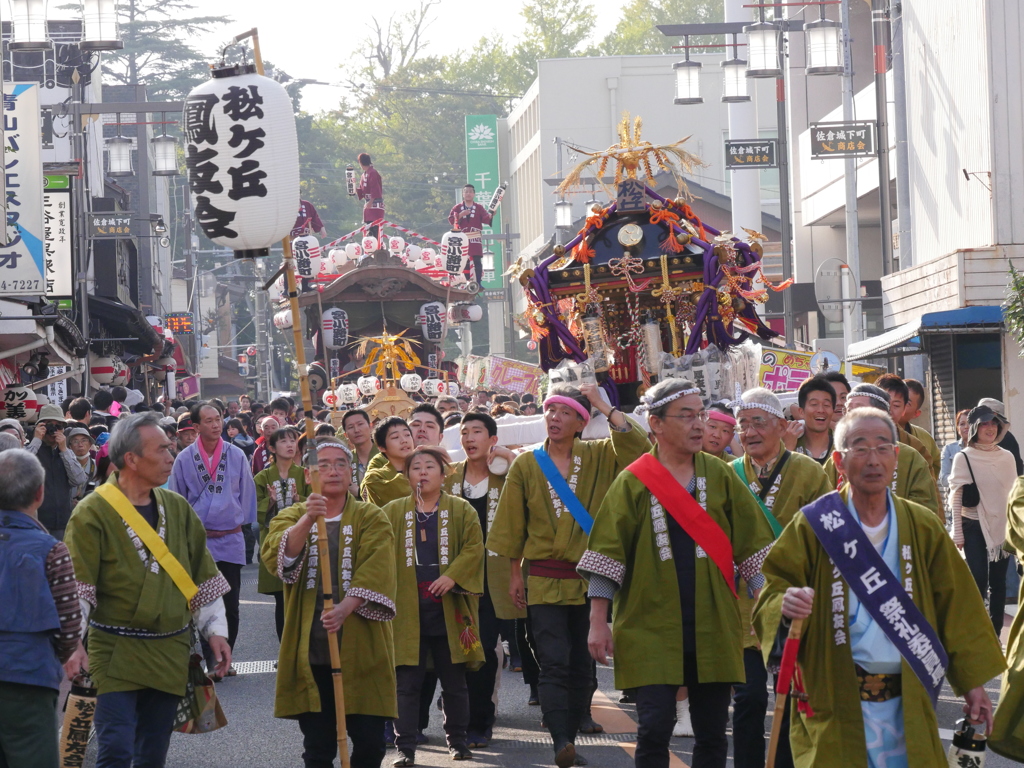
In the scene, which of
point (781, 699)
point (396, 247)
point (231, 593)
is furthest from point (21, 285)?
point (396, 247)

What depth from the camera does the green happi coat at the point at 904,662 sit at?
492cm

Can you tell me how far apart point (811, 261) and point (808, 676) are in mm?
26354

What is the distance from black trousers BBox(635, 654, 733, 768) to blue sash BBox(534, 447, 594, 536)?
196 centimetres

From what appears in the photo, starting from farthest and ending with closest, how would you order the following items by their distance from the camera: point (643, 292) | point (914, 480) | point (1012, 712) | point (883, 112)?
point (883, 112) → point (643, 292) → point (914, 480) → point (1012, 712)

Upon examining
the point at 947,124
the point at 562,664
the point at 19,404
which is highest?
the point at 947,124

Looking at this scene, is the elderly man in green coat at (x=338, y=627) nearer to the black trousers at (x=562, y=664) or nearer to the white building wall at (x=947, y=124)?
the black trousers at (x=562, y=664)

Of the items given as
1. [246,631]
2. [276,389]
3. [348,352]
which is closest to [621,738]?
[246,631]

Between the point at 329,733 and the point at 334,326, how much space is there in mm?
25698

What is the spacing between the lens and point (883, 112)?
23.4 metres

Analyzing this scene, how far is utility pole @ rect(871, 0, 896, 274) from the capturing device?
22125mm

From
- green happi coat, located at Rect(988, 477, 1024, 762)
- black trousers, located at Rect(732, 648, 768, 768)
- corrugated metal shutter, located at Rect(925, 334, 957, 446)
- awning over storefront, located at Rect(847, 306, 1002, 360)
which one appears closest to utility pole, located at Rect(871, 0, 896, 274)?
corrugated metal shutter, located at Rect(925, 334, 957, 446)

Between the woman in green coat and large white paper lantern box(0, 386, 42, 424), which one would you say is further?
large white paper lantern box(0, 386, 42, 424)

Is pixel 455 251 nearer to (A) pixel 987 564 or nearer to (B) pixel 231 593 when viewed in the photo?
(A) pixel 987 564

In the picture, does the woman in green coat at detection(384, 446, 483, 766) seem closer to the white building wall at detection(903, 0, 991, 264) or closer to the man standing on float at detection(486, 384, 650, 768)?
the man standing on float at detection(486, 384, 650, 768)
